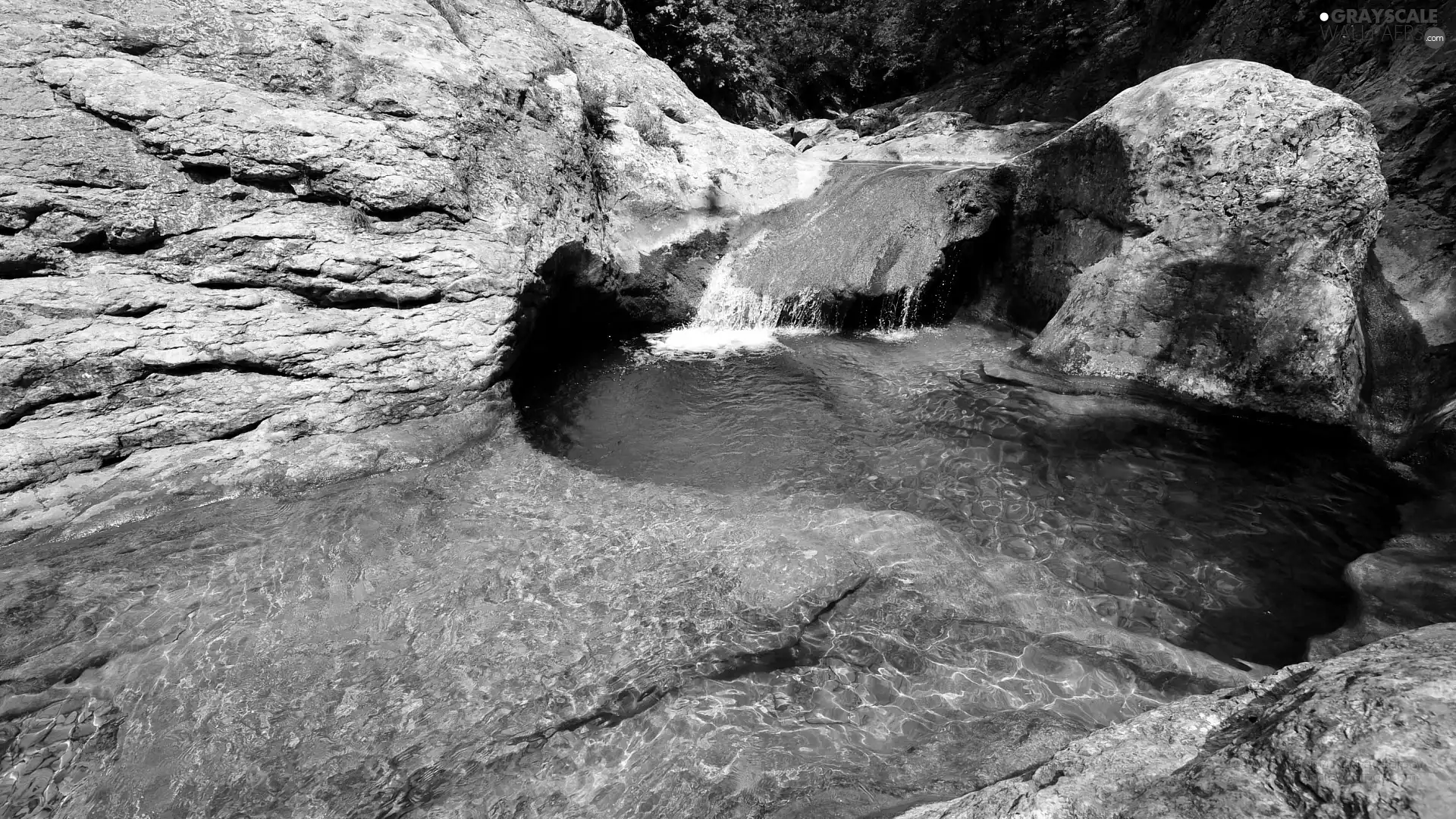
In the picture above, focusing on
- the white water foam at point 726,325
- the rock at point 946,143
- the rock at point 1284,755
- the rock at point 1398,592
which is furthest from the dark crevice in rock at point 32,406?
the rock at point 946,143

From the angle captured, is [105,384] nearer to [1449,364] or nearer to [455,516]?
[455,516]

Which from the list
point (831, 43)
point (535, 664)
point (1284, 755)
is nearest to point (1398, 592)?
point (1284, 755)

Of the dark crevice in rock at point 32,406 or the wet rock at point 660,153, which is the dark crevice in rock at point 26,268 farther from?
the wet rock at point 660,153

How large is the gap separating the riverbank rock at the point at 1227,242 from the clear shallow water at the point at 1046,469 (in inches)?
22.3

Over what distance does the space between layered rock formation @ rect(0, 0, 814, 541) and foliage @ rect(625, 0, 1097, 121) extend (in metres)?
11.4

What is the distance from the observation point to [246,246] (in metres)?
5.91

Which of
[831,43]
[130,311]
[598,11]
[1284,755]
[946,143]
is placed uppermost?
[831,43]

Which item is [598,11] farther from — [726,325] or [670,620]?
[670,620]

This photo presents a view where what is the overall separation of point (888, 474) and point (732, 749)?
3.01 m

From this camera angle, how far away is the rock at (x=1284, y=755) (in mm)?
1620

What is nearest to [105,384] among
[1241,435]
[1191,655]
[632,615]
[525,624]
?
[525,624]

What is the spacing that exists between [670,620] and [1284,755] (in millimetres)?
2980

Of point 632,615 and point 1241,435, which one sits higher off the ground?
point 1241,435

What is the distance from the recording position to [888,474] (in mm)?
5723
